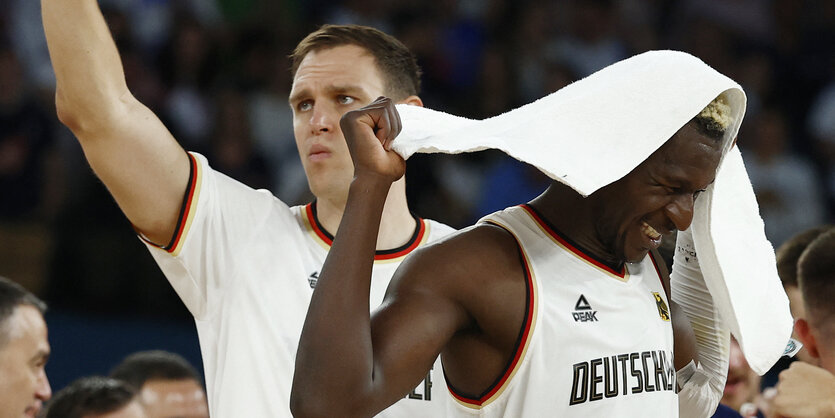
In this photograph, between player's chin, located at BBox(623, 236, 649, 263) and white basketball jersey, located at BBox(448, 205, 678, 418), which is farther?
player's chin, located at BBox(623, 236, 649, 263)

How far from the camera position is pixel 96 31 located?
8.04ft

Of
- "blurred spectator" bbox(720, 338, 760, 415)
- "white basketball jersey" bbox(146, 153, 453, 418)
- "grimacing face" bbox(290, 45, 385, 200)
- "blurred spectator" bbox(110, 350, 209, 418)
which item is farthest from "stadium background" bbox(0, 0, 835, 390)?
"white basketball jersey" bbox(146, 153, 453, 418)

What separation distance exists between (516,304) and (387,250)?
997 mm

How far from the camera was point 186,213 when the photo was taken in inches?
107

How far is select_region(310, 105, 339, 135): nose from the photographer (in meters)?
3.04

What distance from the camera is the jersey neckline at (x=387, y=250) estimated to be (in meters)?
3.01

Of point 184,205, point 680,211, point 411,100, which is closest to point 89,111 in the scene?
point 184,205

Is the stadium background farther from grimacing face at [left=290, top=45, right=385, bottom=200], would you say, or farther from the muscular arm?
the muscular arm

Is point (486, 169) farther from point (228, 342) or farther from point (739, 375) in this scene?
point (228, 342)

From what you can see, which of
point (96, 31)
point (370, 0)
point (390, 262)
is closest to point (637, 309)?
point (390, 262)

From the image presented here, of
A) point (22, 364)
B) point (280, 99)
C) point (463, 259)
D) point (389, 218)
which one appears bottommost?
point (22, 364)

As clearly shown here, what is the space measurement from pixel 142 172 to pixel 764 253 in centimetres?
147

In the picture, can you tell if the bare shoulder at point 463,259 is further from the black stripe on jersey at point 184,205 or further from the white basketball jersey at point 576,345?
the black stripe on jersey at point 184,205

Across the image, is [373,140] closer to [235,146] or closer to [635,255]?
[635,255]
